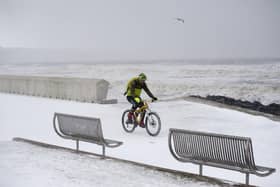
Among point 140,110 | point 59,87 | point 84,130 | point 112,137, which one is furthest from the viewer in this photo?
point 59,87

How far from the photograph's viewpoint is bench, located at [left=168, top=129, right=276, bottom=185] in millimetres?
5531

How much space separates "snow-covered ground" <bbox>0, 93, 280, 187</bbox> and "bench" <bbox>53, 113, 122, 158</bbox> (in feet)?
1.88

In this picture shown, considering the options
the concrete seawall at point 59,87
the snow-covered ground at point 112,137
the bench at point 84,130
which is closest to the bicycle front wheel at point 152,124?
the snow-covered ground at point 112,137

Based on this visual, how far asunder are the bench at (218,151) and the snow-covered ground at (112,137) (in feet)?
2.31

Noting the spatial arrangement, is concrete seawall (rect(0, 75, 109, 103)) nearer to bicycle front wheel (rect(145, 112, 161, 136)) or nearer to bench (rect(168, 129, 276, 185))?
bicycle front wheel (rect(145, 112, 161, 136))

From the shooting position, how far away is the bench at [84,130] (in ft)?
24.2

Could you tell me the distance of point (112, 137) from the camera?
10109mm

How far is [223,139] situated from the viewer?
577 cm

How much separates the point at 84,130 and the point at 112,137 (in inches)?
97.8

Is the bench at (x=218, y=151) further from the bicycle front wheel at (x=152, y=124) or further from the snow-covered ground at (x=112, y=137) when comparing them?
the bicycle front wheel at (x=152, y=124)

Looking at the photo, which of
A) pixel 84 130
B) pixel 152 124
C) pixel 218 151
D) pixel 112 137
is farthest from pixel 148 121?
pixel 218 151

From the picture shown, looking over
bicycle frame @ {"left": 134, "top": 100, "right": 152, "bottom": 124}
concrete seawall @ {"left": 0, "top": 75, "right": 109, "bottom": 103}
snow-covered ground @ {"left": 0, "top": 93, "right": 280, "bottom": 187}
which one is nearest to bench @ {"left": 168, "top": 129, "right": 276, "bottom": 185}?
snow-covered ground @ {"left": 0, "top": 93, "right": 280, "bottom": 187}

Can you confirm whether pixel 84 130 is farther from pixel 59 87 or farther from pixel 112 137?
pixel 59 87

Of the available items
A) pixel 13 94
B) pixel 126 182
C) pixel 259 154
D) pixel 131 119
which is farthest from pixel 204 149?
pixel 13 94
